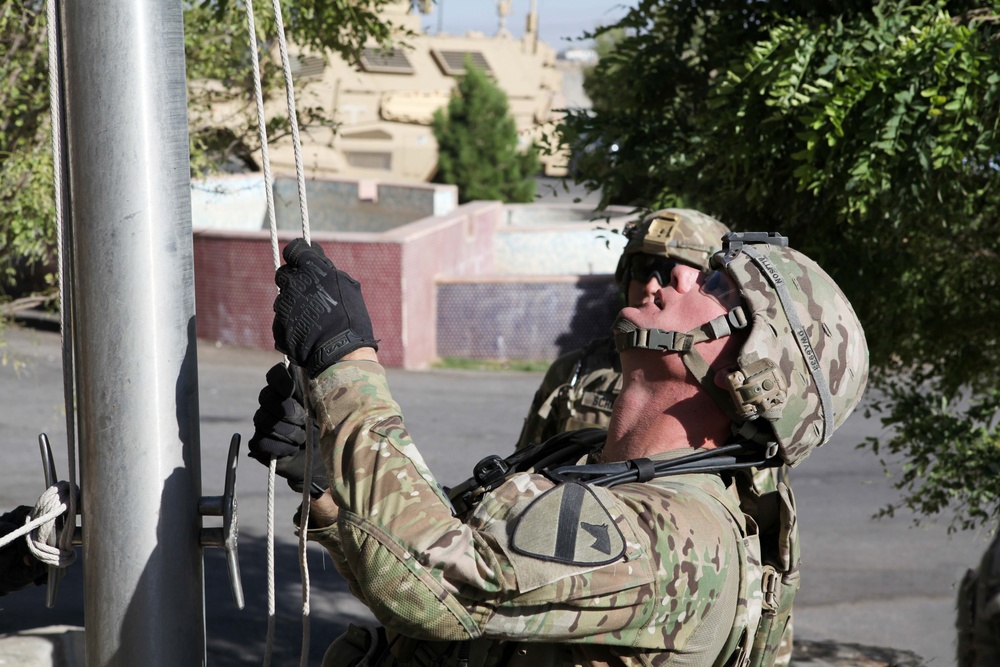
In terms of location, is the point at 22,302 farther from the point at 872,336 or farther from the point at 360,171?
the point at 360,171

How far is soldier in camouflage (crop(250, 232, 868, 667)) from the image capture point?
1.56 m

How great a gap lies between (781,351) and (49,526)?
130 centimetres

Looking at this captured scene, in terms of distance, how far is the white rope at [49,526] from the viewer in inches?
66.7

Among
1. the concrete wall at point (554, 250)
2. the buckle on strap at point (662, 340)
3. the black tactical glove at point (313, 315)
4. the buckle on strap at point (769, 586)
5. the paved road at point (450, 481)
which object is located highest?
the black tactical glove at point (313, 315)

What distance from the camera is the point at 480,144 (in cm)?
2081

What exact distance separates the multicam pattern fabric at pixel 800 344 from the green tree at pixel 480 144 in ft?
61.0

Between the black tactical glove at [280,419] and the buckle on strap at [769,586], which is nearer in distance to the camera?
the black tactical glove at [280,419]

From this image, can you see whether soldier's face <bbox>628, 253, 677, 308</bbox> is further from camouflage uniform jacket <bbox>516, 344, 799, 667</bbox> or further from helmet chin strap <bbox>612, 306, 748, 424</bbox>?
helmet chin strap <bbox>612, 306, 748, 424</bbox>

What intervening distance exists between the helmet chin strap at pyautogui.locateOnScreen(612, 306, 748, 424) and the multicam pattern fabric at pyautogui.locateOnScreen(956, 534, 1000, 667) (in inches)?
21.0

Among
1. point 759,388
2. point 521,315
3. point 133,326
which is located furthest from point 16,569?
point 521,315

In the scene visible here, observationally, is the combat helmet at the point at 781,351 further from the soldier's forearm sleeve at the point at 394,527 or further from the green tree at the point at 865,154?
the green tree at the point at 865,154

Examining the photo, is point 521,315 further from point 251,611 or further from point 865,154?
point 865,154

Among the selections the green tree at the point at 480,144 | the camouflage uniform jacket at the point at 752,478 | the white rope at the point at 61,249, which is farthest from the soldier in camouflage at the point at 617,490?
the green tree at the point at 480,144

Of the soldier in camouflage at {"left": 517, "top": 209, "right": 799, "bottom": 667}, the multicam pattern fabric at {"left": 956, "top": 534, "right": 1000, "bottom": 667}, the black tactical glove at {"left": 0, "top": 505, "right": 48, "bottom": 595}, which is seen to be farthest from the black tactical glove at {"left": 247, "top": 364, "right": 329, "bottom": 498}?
the soldier in camouflage at {"left": 517, "top": 209, "right": 799, "bottom": 667}
